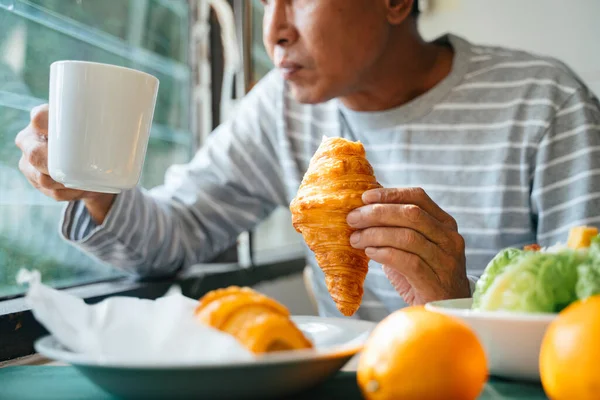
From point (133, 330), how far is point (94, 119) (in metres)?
0.39

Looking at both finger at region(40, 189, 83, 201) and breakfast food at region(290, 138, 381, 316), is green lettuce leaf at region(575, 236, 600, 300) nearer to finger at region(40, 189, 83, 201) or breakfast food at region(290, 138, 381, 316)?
breakfast food at region(290, 138, 381, 316)

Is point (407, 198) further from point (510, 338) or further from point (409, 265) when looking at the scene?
point (510, 338)

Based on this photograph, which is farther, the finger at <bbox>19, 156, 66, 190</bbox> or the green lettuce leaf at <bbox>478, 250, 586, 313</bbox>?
the finger at <bbox>19, 156, 66, 190</bbox>

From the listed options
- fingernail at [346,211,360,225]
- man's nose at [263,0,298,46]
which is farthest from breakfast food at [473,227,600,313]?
man's nose at [263,0,298,46]

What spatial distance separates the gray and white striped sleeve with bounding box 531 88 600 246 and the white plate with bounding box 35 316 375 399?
39.2 inches

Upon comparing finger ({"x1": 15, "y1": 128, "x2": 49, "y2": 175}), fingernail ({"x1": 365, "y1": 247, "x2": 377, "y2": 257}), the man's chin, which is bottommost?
fingernail ({"x1": 365, "y1": 247, "x2": 377, "y2": 257})

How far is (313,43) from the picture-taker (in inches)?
51.1

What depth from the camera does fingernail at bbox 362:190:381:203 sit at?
864 millimetres

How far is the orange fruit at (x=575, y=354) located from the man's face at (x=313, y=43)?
93 cm

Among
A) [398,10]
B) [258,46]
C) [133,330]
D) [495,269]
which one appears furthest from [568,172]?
[258,46]

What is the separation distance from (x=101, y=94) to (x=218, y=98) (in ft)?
4.63

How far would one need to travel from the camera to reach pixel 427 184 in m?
1.46

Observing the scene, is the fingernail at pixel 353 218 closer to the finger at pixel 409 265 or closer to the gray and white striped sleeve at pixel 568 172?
the finger at pixel 409 265

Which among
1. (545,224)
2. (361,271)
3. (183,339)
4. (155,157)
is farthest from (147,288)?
(183,339)
